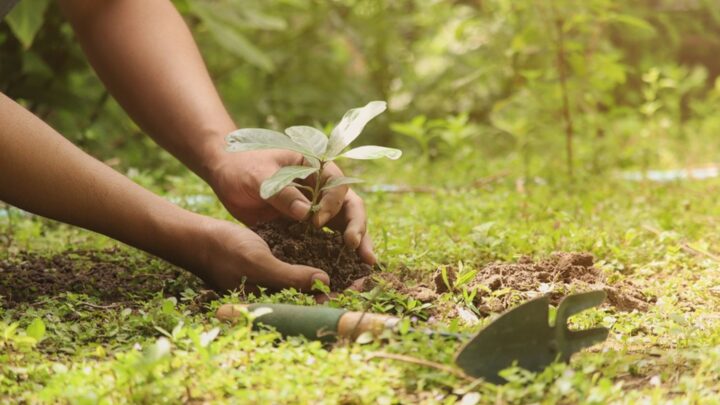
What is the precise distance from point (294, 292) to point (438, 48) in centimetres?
572

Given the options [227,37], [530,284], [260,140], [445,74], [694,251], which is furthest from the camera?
[445,74]

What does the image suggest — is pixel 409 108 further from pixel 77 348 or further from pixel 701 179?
pixel 77 348

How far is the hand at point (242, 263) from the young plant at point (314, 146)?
148 mm

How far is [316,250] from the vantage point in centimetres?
227

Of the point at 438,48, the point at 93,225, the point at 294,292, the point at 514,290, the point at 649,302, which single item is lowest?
the point at 649,302

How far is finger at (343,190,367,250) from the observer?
2265 mm

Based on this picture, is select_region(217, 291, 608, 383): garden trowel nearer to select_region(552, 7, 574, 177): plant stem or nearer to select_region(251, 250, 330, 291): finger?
select_region(251, 250, 330, 291): finger

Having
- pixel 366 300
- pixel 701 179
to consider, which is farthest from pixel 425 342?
pixel 701 179

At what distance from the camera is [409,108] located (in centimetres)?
604

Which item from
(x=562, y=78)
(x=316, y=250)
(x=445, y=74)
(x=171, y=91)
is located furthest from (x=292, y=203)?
(x=445, y=74)

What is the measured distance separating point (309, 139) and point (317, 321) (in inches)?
22.1

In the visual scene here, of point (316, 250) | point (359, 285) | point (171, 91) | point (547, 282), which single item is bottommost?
point (547, 282)

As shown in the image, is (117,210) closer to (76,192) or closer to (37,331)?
(76,192)

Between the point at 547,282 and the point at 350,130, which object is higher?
the point at 350,130
